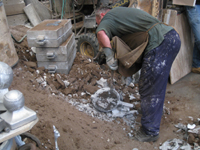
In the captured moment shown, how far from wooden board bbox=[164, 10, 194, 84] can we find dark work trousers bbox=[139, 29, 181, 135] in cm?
192

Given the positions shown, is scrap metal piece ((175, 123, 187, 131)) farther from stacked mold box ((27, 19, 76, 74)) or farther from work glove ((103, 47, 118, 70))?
stacked mold box ((27, 19, 76, 74))

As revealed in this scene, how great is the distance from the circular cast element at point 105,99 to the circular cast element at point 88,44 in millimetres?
2051

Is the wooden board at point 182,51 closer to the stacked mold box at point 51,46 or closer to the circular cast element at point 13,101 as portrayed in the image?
the stacked mold box at point 51,46

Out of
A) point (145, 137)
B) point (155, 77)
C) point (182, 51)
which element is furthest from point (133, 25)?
point (182, 51)

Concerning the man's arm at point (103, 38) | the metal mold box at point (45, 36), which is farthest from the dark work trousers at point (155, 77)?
the metal mold box at point (45, 36)

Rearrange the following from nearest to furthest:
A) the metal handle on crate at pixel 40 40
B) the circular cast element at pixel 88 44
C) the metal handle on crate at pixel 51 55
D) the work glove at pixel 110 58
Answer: the work glove at pixel 110 58, the metal handle on crate at pixel 40 40, the metal handle on crate at pixel 51 55, the circular cast element at pixel 88 44

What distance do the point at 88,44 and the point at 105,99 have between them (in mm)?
2717

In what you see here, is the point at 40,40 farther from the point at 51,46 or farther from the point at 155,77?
the point at 155,77

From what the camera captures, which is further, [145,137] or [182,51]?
[182,51]

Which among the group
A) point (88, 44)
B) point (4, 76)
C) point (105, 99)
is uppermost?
point (4, 76)

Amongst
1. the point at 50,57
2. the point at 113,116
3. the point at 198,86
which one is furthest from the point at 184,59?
the point at 50,57

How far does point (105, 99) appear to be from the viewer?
3611 millimetres

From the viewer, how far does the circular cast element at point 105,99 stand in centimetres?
346

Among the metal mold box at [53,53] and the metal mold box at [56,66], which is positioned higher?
the metal mold box at [53,53]
